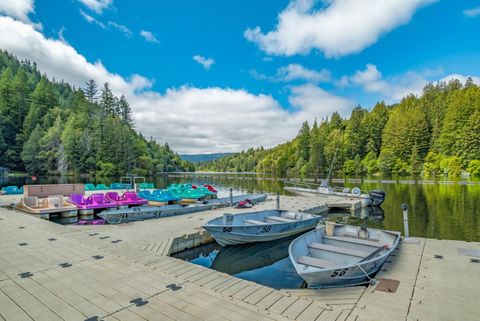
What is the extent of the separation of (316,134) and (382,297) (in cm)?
8281

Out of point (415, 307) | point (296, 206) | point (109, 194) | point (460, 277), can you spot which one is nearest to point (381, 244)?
point (460, 277)

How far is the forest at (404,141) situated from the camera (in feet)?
180

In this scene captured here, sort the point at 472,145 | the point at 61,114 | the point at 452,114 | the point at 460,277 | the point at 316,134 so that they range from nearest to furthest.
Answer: the point at 460,277
the point at 472,145
the point at 452,114
the point at 61,114
the point at 316,134

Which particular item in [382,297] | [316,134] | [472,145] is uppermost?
[316,134]

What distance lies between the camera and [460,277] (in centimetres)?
535

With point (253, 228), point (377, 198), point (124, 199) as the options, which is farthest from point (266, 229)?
point (377, 198)

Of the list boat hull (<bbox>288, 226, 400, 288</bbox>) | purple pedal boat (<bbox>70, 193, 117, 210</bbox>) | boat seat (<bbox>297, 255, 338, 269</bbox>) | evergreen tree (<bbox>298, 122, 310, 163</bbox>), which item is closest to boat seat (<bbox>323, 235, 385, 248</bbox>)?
boat hull (<bbox>288, 226, 400, 288</bbox>)

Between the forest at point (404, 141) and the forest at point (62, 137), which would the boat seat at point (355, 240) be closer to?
the forest at point (404, 141)

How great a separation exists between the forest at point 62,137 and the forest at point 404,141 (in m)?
49.3

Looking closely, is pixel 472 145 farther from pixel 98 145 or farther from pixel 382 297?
pixel 98 145

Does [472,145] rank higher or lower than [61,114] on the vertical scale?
lower

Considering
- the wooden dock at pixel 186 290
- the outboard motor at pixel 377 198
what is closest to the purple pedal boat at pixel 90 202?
the wooden dock at pixel 186 290

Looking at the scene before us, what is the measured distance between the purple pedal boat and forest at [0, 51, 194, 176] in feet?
168

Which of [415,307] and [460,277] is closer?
[415,307]
